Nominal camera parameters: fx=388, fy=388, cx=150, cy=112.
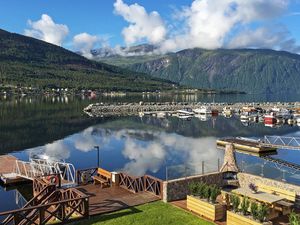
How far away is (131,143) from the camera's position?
270 ft

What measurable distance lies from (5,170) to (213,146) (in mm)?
44962

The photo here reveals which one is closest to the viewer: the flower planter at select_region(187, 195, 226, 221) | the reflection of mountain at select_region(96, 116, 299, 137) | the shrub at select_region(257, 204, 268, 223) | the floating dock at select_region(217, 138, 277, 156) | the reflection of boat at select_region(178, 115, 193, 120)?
the shrub at select_region(257, 204, 268, 223)

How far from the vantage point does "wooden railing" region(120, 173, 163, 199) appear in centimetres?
3198

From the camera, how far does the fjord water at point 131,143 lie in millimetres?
48981

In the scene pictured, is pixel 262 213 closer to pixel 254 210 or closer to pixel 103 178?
pixel 254 210

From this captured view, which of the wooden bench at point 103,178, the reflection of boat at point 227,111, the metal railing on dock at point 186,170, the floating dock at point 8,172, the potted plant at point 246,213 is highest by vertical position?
the reflection of boat at point 227,111

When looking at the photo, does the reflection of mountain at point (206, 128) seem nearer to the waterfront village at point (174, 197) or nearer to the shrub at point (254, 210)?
the waterfront village at point (174, 197)

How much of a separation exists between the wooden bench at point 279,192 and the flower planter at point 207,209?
5.81 meters

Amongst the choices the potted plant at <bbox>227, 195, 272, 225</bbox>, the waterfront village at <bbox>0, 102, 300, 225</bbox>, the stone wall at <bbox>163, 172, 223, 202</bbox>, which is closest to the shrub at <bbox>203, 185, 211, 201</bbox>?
the waterfront village at <bbox>0, 102, 300, 225</bbox>

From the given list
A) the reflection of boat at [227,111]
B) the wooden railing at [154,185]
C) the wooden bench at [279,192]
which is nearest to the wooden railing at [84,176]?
the wooden railing at [154,185]

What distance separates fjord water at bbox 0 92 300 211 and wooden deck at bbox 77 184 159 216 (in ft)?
10.0

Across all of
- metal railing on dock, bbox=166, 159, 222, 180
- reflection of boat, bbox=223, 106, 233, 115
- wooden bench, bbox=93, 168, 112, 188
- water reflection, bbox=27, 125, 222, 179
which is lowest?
water reflection, bbox=27, 125, 222, 179

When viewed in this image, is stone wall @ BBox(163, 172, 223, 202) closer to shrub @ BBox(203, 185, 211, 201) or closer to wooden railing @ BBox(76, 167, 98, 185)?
shrub @ BBox(203, 185, 211, 201)

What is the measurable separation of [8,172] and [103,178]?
16.8 meters
